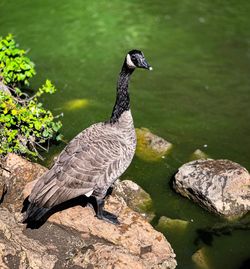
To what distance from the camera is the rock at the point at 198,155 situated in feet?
38.3

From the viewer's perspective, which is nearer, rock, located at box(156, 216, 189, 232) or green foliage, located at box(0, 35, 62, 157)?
rock, located at box(156, 216, 189, 232)

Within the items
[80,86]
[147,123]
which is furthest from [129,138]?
[80,86]

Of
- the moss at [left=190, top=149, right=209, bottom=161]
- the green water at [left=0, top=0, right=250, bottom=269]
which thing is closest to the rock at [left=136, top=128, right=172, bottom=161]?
the green water at [left=0, top=0, right=250, bottom=269]

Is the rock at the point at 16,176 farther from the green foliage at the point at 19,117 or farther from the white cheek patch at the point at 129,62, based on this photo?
the white cheek patch at the point at 129,62

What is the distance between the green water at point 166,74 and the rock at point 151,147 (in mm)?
240

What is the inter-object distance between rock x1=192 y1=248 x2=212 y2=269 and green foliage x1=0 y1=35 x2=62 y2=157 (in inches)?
A: 161

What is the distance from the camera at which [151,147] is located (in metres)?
11.8

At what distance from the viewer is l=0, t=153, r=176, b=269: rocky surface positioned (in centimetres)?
753

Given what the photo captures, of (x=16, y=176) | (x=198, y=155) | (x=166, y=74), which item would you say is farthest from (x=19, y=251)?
(x=166, y=74)

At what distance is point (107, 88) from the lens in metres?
14.5

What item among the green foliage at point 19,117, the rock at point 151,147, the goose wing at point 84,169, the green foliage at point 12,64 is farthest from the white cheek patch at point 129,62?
the green foliage at point 12,64

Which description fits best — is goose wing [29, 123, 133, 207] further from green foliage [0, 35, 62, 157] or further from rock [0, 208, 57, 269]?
green foliage [0, 35, 62, 157]

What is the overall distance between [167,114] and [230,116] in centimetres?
177

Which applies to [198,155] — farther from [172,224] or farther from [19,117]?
[19,117]
